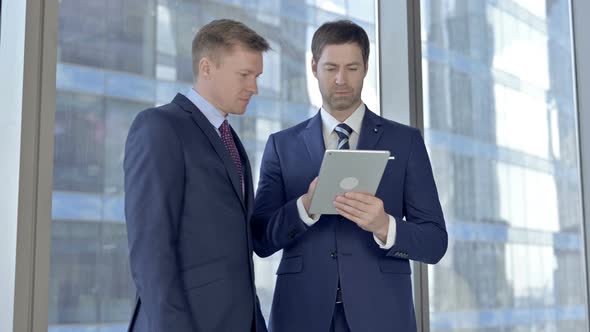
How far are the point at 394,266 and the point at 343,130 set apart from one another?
443mm

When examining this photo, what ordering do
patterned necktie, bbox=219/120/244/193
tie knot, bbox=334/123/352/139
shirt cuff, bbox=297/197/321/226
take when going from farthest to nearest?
1. tie knot, bbox=334/123/352/139
2. shirt cuff, bbox=297/197/321/226
3. patterned necktie, bbox=219/120/244/193

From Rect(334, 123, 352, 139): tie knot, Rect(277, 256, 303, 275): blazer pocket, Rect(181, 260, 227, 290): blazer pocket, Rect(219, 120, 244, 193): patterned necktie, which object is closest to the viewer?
Rect(181, 260, 227, 290): blazer pocket

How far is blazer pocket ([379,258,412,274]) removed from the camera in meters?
2.21

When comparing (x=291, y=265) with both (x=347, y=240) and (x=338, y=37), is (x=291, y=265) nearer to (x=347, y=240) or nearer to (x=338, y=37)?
(x=347, y=240)

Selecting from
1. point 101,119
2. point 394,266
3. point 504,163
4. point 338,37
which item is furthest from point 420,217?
point 504,163

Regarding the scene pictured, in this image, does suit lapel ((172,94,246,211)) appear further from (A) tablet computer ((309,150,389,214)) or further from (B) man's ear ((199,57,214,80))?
(A) tablet computer ((309,150,389,214))

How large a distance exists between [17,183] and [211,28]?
64 centimetres

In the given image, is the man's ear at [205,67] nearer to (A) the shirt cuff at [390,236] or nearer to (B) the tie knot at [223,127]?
(B) the tie knot at [223,127]

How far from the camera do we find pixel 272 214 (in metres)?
2.22

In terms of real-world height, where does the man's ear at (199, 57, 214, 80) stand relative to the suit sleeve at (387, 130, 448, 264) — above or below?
above

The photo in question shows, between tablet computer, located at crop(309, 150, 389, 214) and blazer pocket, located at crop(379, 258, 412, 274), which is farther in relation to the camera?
blazer pocket, located at crop(379, 258, 412, 274)

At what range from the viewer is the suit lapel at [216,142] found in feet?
6.18

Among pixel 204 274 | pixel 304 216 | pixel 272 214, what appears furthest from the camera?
pixel 272 214

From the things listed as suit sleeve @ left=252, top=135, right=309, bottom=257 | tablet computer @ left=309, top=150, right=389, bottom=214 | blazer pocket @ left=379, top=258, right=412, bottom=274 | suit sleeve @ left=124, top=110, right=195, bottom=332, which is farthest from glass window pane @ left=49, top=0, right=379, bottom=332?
blazer pocket @ left=379, top=258, right=412, bottom=274
